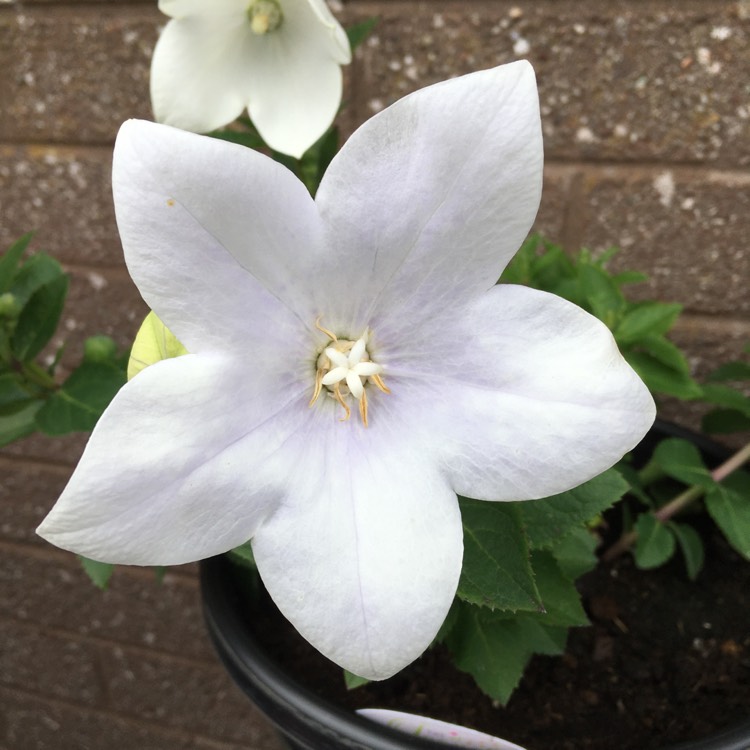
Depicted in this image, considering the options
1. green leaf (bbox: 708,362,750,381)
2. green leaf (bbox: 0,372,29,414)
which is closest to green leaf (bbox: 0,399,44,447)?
green leaf (bbox: 0,372,29,414)

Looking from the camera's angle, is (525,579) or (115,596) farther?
(115,596)

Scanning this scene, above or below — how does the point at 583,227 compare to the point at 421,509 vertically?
below

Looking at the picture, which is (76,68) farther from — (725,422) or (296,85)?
(725,422)

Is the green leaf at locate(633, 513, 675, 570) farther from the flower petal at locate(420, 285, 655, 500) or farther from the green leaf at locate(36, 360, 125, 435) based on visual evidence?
the green leaf at locate(36, 360, 125, 435)

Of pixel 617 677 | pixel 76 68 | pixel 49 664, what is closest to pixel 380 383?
pixel 617 677

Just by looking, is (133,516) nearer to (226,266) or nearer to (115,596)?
(226,266)

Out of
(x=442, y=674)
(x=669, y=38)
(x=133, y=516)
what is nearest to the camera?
(x=133, y=516)

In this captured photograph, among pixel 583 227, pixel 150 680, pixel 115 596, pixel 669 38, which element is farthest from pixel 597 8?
pixel 150 680
